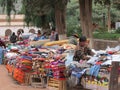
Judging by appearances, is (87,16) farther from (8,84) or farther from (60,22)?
(8,84)

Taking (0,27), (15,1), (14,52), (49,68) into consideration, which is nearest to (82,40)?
(49,68)

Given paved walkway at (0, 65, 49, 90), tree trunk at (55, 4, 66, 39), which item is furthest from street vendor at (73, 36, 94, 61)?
tree trunk at (55, 4, 66, 39)

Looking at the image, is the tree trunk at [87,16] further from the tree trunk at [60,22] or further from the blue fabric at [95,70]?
the blue fabric at [95,70]

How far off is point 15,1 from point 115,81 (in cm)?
1842

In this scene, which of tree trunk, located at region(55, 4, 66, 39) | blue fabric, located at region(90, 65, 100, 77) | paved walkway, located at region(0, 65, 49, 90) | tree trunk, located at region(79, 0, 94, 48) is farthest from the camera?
tree trunk, located at region(55, 4, 66, 39)

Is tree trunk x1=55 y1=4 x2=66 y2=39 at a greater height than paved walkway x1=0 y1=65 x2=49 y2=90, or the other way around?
tree trunk x1=55 y1=4 x2=66 y2=39

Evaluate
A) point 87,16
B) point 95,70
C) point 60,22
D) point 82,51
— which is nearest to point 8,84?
point 82,51

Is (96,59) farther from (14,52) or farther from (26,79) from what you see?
(14,52)

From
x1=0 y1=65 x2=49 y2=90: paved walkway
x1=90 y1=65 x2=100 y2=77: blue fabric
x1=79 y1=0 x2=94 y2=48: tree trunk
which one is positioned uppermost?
x1=79 y1=0 x2=94 y2=48: tree trunk

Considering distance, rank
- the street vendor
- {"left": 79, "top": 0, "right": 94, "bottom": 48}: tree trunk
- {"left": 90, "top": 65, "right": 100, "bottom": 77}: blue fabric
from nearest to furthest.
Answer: {"left": 90, "top": 65, "right": 100, "bottom": 77}: blue fabric → the street vendor → {"left": 79, "top": 0, "right": 94, "bottom": 48}: tree trunk

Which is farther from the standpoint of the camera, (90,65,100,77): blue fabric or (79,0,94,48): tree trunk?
(79,0,94,48): tree trunk

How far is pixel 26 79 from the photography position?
1259 centimetres

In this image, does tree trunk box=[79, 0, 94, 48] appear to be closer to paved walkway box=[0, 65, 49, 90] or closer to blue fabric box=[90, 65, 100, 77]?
paved walkway box=[0, 65, 49, 90]

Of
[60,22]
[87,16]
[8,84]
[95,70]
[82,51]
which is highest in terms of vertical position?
[87,16]
